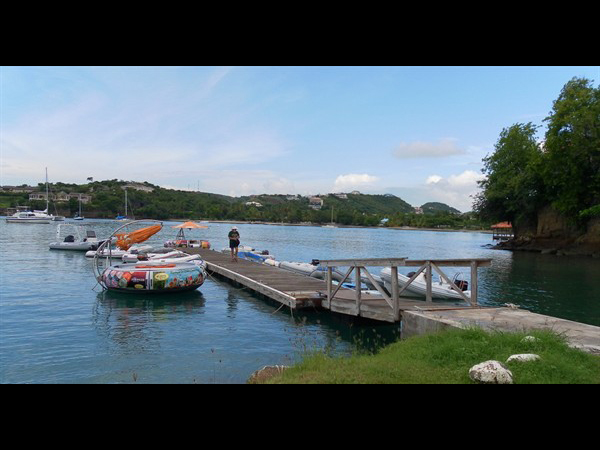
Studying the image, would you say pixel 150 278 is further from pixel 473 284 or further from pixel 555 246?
pixel 555 246

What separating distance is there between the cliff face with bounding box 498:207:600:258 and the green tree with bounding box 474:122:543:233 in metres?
2.24

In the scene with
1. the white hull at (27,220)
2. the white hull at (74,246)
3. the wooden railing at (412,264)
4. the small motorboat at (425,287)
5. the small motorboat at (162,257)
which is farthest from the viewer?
the white hull at (27,220)

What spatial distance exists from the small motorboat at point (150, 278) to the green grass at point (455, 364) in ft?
42.8

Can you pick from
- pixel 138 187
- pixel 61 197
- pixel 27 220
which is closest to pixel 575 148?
pixel 27 220

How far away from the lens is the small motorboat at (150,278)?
18.6m

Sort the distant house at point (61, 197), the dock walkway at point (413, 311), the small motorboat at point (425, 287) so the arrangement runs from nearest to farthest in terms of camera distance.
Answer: the dock walkway at point (413, 311), the small motorboat at point (425, 287), the distant house at point (61, 197)

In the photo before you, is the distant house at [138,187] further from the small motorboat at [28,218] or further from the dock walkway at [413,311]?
the dock walkway at [413,311]

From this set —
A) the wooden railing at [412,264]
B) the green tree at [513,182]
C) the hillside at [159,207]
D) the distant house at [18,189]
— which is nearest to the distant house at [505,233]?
the green tree at [513,182]

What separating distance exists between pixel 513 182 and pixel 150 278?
191 ft

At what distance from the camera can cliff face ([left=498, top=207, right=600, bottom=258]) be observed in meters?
52.2
